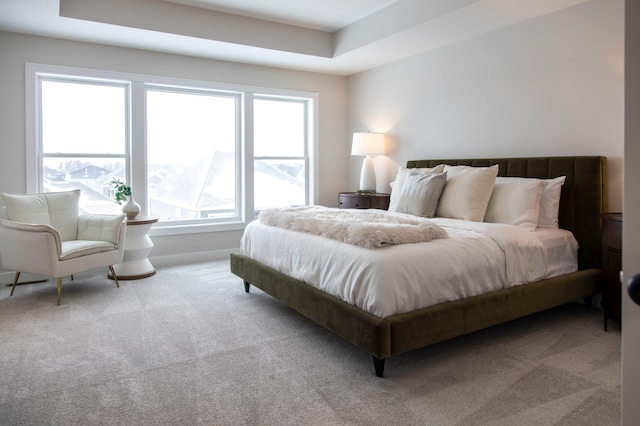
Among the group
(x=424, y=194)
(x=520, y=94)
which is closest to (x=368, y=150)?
(x=424, y=194)

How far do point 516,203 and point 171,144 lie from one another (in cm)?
398

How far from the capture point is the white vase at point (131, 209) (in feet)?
15.3

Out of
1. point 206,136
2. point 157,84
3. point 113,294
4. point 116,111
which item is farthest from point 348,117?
point 113,294

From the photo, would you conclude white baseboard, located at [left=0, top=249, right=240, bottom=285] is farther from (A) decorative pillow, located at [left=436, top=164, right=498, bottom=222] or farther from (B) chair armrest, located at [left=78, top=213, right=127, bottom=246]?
(A) decorative pillow, located at [left=436, top=164, right=498, bottom=222]

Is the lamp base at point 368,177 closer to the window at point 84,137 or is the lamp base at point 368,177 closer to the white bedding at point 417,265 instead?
the white bedding at point 417,265

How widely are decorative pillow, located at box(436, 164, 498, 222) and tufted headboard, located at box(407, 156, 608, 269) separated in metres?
0.47

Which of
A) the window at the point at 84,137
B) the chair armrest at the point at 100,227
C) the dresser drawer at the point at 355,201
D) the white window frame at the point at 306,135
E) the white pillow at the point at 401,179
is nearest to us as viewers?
the chair armrest at the point at 100,227

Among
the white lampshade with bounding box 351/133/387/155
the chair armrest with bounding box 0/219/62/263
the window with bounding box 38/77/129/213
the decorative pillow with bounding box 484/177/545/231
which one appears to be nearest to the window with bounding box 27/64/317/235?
the window with bounding box 38/77/129/213

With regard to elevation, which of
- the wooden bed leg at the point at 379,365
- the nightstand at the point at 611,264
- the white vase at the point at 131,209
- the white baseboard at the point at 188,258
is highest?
the white vase at the point at 131,209

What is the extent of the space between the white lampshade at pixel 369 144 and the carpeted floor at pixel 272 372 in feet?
8.61

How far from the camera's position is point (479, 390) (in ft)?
7.55

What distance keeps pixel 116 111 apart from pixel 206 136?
1105 millimetres

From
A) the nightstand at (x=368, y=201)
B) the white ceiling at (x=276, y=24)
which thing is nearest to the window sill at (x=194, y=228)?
the nightstand at (x=368, y=201)

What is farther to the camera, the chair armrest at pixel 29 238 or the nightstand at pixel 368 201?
the nightstand at pixel 368 201
